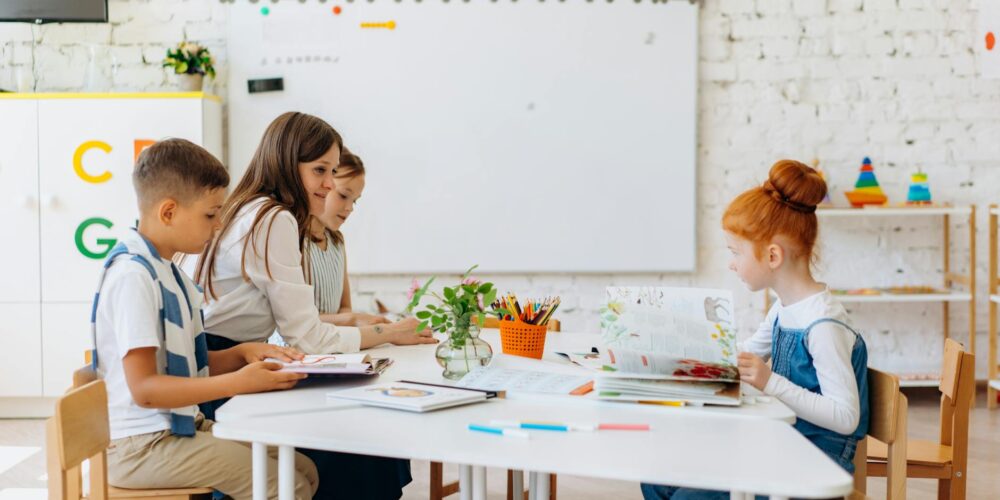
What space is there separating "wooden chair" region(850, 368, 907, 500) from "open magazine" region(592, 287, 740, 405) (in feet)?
1.05

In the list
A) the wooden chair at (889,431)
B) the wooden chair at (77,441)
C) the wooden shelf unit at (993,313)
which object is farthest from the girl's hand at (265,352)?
the wooden shelf unit at (993,313)

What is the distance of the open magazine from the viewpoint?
1586 mm

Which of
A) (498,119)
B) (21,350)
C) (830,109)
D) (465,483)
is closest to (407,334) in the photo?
(465,483)

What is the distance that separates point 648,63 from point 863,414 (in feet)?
8.36

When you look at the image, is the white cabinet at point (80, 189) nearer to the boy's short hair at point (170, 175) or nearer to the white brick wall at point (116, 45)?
the white brick wall at point (116, 45)

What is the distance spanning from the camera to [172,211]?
6.03 feet

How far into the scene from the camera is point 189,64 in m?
3.90

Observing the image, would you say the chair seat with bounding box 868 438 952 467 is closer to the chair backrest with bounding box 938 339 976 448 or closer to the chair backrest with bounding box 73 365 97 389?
the chair backrest with bounding box 938 339 976 448

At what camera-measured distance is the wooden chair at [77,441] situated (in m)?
1.40

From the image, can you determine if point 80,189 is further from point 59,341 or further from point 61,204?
point 59,341

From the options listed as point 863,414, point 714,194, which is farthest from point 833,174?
point 863,414

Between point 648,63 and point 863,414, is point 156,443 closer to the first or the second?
point 863,414

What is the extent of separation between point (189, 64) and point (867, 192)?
279 cm

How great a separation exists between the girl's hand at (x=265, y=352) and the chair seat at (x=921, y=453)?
1.25 meters
